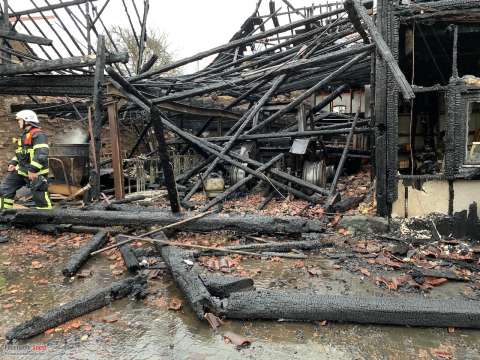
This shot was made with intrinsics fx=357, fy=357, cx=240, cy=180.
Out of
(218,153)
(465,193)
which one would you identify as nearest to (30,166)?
(218,153)

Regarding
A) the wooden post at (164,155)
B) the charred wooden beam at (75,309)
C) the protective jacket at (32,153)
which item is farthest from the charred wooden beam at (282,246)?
the protective jacket at (32,153)

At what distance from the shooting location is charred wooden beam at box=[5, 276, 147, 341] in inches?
139

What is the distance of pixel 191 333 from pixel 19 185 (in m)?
6.27

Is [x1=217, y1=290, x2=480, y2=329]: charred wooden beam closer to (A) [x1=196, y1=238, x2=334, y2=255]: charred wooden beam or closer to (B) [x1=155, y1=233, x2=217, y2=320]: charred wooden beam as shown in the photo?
(B) [x1=155, y1=233, x2=217, y2=320]: charred wooden beam

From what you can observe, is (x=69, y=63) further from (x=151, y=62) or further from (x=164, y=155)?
(x=164, y=155)

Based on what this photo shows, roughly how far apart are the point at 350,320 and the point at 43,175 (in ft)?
22.0

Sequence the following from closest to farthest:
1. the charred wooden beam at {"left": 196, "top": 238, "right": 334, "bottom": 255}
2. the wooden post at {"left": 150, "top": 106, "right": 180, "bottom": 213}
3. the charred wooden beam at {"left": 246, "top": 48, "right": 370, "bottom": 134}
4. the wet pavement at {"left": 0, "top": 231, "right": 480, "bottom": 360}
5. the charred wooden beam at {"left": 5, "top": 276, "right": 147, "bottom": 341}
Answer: the wet pavement at {"left": 0, "top": 231, "right": 480, "bottom": 360} < the charred wooden beam at {"left": 5, "top": 276, "right": 147, "bottom": 341} < the wooden post at {"left": 150, "top": 106, "right": 180, "bottom": 213} < the charred wooden beam at {"left": 196, "top": 238, "right": 334, "bottom": 255} < the charred wooden beam at {"left": 246, "top": 48, "right": 370, "bottom": 134}

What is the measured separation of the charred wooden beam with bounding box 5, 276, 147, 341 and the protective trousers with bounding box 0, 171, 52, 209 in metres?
4.13

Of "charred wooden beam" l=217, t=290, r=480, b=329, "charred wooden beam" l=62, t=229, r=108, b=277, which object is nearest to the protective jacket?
"charred wooden beam" l=62, t=229, r=108, b=277

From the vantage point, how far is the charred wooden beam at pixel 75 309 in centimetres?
353

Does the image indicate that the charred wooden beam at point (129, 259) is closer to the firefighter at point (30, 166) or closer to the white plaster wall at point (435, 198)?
the firefighter at point (30, 166)

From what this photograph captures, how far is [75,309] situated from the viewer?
393 cm

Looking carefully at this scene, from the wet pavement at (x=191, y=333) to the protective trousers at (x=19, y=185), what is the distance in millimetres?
2858

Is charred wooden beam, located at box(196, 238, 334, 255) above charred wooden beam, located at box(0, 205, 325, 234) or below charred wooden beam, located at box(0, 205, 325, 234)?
below
